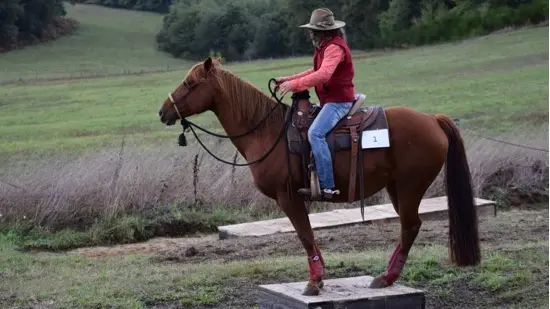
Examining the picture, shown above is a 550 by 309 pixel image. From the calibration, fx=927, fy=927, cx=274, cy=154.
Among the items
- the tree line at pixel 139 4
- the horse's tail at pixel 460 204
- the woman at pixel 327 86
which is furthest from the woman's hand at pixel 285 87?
the tree line at pixel 139 4

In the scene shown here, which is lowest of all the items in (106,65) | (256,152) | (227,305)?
(106,65)

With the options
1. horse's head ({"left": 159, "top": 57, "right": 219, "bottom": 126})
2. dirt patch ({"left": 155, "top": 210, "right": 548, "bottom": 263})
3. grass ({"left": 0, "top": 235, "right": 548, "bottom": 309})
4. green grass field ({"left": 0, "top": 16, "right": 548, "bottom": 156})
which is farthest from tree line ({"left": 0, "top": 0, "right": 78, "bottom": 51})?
horse's head ({"left": 159, "top": 57, "right": 219, "bottom": 126})

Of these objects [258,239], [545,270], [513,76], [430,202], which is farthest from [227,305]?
[513,76]

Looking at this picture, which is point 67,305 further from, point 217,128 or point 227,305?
point 217,128

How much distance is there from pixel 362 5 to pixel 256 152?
202ft

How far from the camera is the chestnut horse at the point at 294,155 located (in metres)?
7.87

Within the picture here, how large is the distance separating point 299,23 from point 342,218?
47.8 meters

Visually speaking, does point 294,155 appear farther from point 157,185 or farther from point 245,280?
point 157,185

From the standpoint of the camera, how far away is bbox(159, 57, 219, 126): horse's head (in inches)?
314

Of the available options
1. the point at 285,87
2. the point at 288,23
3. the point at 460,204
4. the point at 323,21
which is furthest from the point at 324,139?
the point at 288,23

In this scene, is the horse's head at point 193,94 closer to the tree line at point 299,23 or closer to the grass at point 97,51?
the grass at point 97,51

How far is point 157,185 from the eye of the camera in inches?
586

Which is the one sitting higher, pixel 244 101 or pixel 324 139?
pixel 244 101

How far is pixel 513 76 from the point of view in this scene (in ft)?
122
